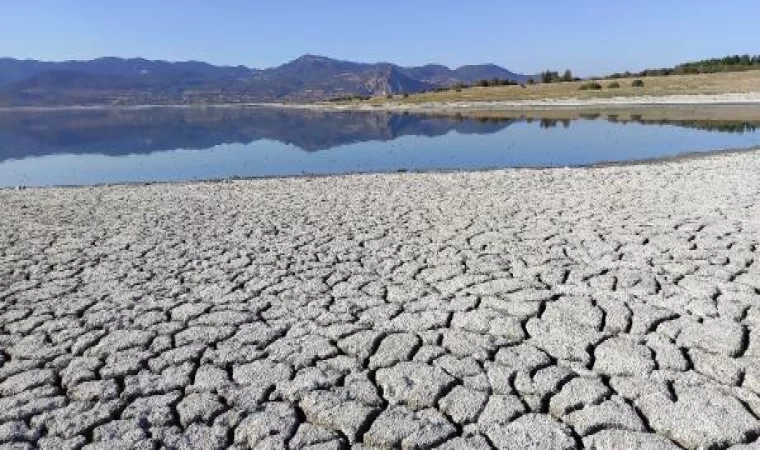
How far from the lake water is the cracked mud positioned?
801cm

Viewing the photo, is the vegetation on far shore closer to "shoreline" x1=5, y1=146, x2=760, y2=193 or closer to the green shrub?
the green shrub

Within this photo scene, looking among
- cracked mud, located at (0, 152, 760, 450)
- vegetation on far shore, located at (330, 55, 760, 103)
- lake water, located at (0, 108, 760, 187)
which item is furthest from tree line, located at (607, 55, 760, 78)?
cracked mud, located at (0, 152, 760, 450)

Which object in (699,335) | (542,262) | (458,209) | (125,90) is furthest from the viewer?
(125,90)

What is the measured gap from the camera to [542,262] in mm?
5598

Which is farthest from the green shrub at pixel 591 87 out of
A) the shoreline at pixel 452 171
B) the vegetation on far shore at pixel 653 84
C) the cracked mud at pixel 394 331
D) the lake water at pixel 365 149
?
the cracked mud at pixel 394 331

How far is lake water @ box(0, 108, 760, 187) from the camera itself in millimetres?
15953

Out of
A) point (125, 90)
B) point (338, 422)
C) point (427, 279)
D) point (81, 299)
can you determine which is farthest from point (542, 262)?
point (125, 90)

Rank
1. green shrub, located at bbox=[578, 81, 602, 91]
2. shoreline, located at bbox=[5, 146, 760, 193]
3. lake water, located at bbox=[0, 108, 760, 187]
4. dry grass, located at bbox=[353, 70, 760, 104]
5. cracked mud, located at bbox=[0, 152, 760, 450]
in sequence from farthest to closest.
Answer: green shrub, located at bbox=[578, 81, 602, 91] → dry grass, located at bbox=[353, 70, 760, 104] → lake water, located at bbox=[0, 108, 760, 187] → shoreline, located at bbox=[5, 146, 760, 193] → cracked mud, located at bbox=[0, 152, 760, 450]

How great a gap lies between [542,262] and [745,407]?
261cm

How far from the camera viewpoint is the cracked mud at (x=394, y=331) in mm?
3107

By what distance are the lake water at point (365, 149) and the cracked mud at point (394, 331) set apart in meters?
8.01

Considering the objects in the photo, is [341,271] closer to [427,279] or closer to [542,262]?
[427,279]

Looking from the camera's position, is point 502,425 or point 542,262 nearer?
point 502,425

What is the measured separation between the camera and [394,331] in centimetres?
420
